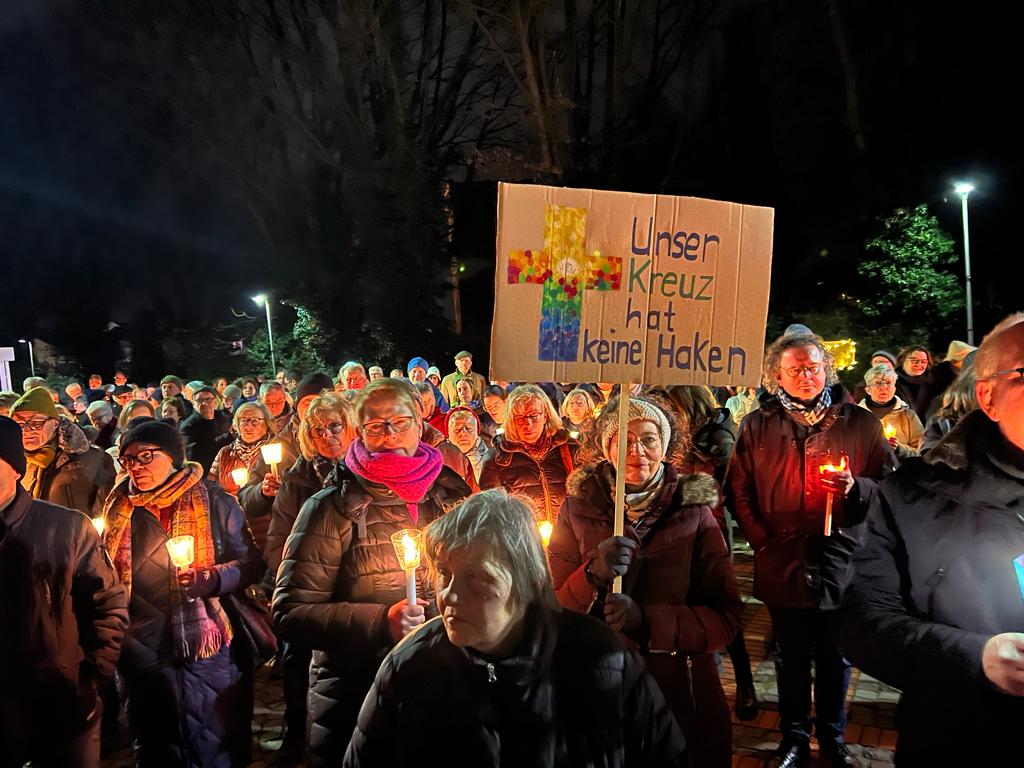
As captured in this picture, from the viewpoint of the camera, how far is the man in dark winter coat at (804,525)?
143 inches

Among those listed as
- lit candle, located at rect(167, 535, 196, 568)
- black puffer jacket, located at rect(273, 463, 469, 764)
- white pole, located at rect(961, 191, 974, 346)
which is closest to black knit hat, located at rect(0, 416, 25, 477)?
lit candle, located at rect(167, 535, 196, 568)

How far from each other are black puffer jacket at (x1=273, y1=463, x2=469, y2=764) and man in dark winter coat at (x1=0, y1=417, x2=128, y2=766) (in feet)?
2.78

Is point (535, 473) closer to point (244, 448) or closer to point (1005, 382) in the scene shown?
point (244, 448)

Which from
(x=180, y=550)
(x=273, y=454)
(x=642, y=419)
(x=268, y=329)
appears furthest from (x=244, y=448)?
(x=268, y=329)

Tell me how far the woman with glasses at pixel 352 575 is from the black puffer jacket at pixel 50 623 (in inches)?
33.5

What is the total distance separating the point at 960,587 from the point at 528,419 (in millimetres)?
3147

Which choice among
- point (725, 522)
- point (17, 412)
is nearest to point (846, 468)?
point (725, 522)

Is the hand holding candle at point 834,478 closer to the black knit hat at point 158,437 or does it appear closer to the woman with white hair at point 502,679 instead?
the woman with white hair at point 502,679

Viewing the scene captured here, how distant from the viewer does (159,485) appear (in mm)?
3312

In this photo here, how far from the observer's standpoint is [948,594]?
191 centimetres

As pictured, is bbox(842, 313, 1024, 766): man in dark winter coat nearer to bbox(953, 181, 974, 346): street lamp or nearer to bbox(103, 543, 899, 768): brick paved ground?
bbox(103, 543, 899, 768): brick paved ground

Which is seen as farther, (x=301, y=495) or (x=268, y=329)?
(x=268, y=329)

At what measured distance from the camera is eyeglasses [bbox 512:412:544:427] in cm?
484

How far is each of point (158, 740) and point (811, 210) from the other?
20.4 meters
